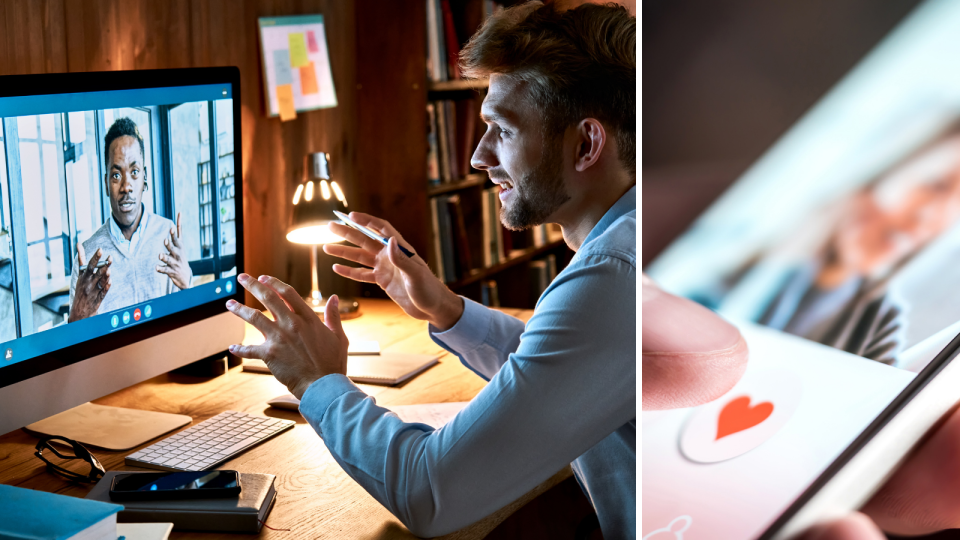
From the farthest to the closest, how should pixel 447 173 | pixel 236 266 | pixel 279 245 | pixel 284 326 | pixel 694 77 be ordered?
pixel 447 173
pixel 279 245
pixel 236 266
pixel 284 326
pixel 694 77

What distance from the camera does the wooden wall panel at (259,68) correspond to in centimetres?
146

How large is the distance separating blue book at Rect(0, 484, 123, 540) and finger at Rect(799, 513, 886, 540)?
2.23ft

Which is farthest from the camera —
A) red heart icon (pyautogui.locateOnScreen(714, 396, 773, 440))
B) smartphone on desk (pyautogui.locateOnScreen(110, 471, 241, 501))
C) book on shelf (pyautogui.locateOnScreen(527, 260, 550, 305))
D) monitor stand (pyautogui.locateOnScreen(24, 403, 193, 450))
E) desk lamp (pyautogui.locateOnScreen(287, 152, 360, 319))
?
book on shelf (pyautogui.locateOnScreen(527, 260, 550, 305))

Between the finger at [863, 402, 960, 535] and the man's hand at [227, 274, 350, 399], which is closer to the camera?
the finger at [863, 402, 960, 535]

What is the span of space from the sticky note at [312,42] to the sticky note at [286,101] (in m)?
0.12

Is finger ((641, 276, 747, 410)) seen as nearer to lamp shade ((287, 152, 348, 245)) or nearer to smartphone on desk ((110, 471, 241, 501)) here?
smartphone on desk ((110, 471, 241, 501))

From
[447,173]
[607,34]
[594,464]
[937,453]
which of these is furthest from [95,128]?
[447,173]

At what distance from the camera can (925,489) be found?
913 millimetres

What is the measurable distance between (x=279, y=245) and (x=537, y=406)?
4.23ft

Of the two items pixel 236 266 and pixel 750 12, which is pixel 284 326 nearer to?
pixel 236 266

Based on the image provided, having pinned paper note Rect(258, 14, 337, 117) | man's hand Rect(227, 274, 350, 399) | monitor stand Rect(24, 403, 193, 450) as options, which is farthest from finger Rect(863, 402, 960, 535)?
pinned paper note Rect(258, 14, 337, 117)

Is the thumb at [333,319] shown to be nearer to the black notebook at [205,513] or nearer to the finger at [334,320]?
the finger at [334,320]

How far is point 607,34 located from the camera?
1.11 meters

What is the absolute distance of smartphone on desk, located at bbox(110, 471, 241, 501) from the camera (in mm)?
963
